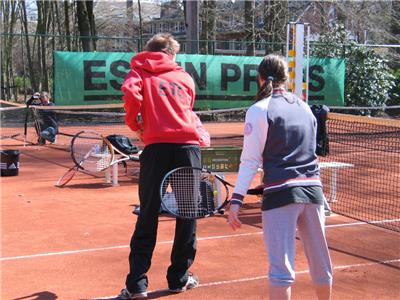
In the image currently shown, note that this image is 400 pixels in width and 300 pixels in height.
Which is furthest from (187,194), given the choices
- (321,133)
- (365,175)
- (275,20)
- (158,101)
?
(275,20)

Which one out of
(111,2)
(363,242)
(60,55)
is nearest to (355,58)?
(60,55)

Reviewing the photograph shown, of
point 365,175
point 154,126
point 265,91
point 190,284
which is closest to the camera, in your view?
point 265,91

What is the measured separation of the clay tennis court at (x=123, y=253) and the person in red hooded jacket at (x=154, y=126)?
Answer: 46 cm

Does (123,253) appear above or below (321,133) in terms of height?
below

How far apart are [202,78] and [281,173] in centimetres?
1727

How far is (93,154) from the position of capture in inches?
366

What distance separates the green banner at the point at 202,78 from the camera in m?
18.7

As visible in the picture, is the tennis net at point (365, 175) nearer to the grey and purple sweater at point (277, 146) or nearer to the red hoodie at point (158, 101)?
the red hoodie at point (158, 101)

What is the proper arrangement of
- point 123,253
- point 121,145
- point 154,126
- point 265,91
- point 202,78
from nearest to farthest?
1. point 265,91
2. point 154,126
3. point 123,253
4. point 121,145
5. point 202,78

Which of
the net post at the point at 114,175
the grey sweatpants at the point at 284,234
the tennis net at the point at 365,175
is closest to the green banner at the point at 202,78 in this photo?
the tennis net at the point at 365,175

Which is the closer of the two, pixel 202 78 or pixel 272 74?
pixel 272 74

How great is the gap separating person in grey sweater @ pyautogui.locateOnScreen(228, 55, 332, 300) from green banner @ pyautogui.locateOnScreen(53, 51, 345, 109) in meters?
15.6

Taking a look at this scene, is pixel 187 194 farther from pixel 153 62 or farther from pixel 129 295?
pixel 153 62

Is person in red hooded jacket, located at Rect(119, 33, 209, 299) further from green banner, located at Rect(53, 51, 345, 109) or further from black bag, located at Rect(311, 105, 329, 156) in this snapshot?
green banner, located at Rect(53, 51, 345, 109)
